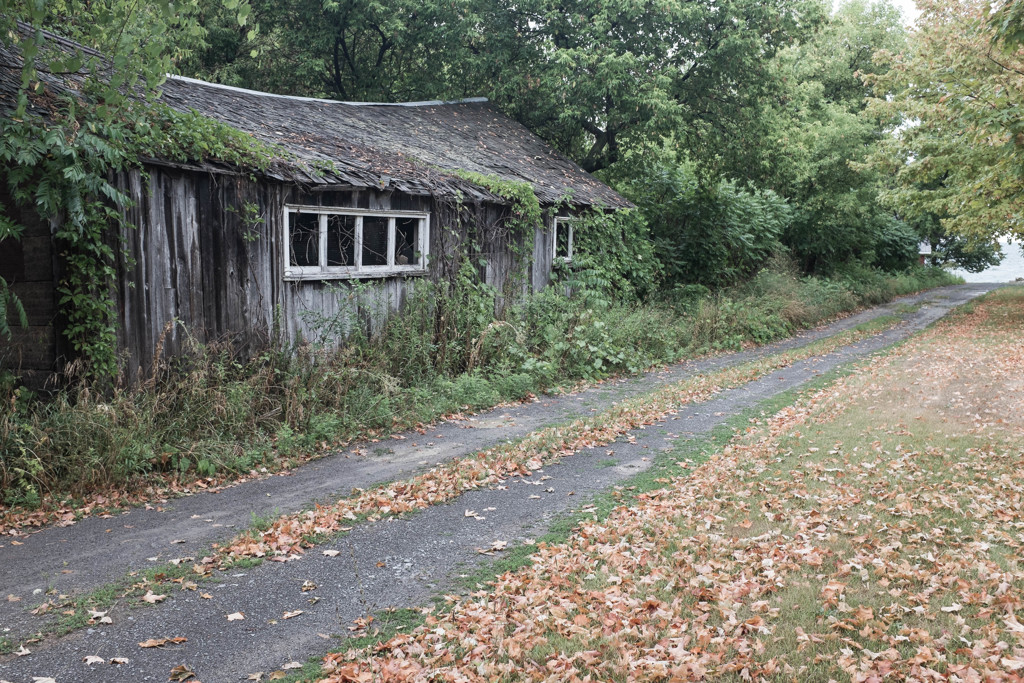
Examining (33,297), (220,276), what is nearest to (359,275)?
(220,276)

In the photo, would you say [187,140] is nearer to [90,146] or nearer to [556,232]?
[90,146]

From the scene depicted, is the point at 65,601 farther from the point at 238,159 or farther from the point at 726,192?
the point at 726,192

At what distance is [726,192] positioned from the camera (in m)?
22.5

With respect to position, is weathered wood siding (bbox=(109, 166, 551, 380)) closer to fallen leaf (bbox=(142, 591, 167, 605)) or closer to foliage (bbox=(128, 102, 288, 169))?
foliage (bbox=(128, 102, 288, 169))

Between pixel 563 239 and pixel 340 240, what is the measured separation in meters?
7.41

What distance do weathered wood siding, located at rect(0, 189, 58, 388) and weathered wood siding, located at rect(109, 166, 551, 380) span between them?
0.71 meters

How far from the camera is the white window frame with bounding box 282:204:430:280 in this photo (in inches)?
431

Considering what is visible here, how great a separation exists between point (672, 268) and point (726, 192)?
279 cm

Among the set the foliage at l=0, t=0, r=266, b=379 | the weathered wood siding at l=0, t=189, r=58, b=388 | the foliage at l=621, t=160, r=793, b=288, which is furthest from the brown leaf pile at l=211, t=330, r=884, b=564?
the foliage at l=621, t=160, r=793, b=288

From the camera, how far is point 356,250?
11.9 meters

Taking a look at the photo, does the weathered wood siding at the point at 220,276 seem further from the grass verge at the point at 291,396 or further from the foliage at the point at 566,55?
the foliage at the point at 566,55

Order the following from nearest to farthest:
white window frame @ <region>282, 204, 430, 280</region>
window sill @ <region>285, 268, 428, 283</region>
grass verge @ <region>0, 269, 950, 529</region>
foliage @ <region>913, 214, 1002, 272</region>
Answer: grass verge @ <region>0, 269, 950, 529</region> < white window frame @ <region>282, 204, 430, 280</region> < window sill @ <region>285, 268, 428, 283</region> < foliage @ <region>913, 214, 1002, 272</region>

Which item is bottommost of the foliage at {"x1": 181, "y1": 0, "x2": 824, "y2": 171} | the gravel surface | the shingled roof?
the gravel surface

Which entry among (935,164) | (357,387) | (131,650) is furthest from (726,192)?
(131,650)
